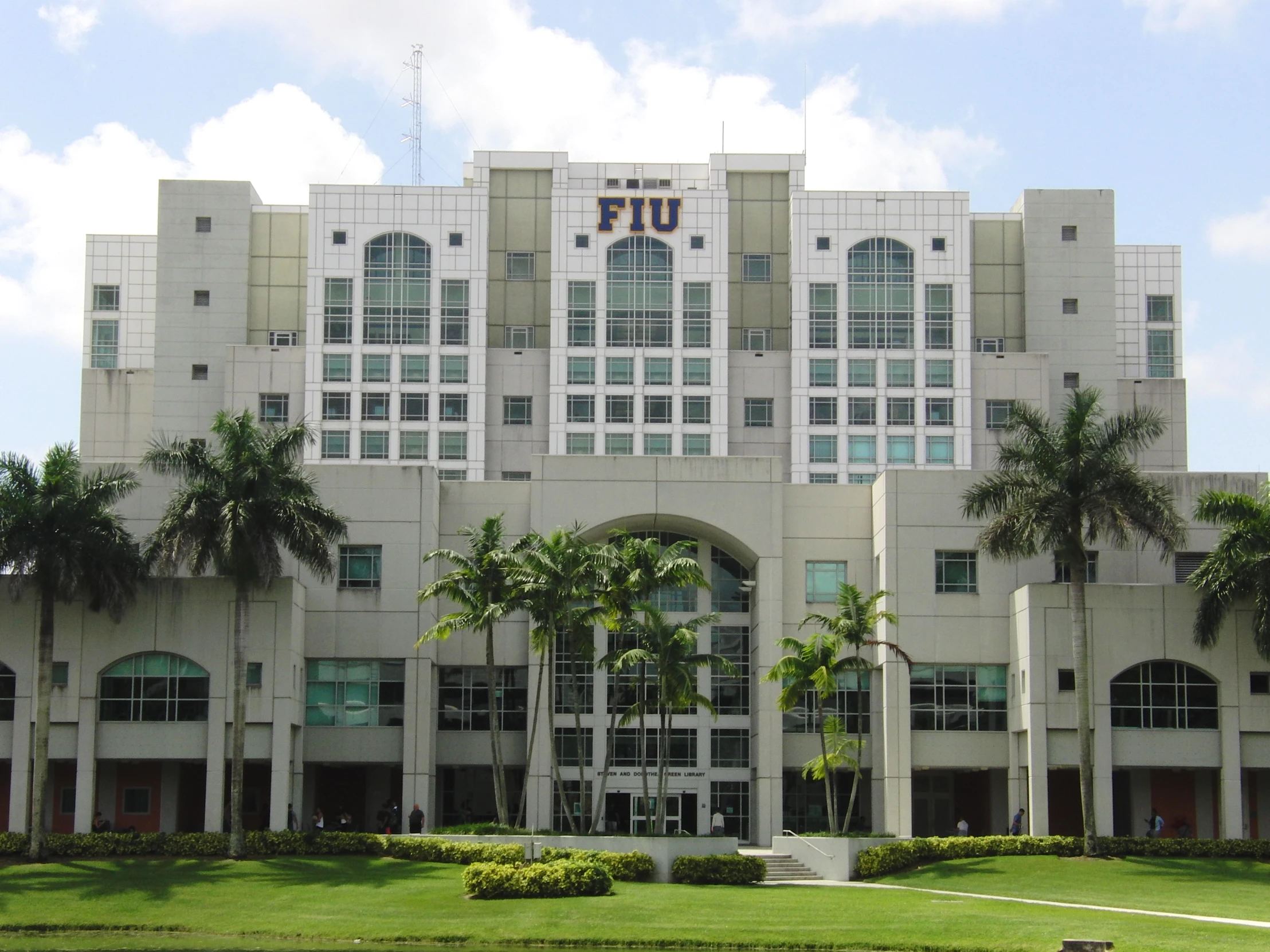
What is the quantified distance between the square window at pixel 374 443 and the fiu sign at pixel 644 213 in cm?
1714

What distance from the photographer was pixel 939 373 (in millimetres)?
96562

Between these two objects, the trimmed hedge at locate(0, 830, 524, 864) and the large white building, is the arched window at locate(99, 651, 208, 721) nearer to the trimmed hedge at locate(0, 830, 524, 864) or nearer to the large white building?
the large white building

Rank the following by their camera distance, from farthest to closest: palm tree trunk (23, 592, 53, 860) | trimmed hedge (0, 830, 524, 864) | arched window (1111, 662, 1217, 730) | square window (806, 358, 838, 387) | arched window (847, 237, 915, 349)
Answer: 1. arched window (847, 237, 915, 349)
2. square window (806, 358, 838, 387)
3. arched window (1111, 662, 1217, 730)
4. trimmed hedge (0, 830, 524, 864)
5. palm tree trunk (23, 592, 53, 860)

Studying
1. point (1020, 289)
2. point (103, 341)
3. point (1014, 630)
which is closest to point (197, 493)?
point (1014, 630)

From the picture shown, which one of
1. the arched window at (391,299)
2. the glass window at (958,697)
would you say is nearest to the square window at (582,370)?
the arched window at (391,299)

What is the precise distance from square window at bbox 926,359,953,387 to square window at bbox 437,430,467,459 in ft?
87.4

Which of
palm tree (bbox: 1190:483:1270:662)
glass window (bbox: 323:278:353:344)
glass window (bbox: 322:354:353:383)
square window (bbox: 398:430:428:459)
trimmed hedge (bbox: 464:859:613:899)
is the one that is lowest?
trimmed hedge (bbox: 464:859:613:899)

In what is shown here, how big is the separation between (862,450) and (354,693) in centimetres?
4189

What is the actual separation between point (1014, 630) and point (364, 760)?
24.4 metres

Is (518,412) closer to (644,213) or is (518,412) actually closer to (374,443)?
(374,443)

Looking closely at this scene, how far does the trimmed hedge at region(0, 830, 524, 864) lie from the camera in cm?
5297

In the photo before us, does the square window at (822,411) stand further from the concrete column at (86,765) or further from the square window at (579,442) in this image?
the concrete column at (86,765)

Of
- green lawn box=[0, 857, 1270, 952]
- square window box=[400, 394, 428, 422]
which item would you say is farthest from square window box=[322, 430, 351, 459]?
green lawn box=[0, 857, 1270, 952]

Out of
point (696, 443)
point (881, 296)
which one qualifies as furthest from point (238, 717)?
point (881, 296)
